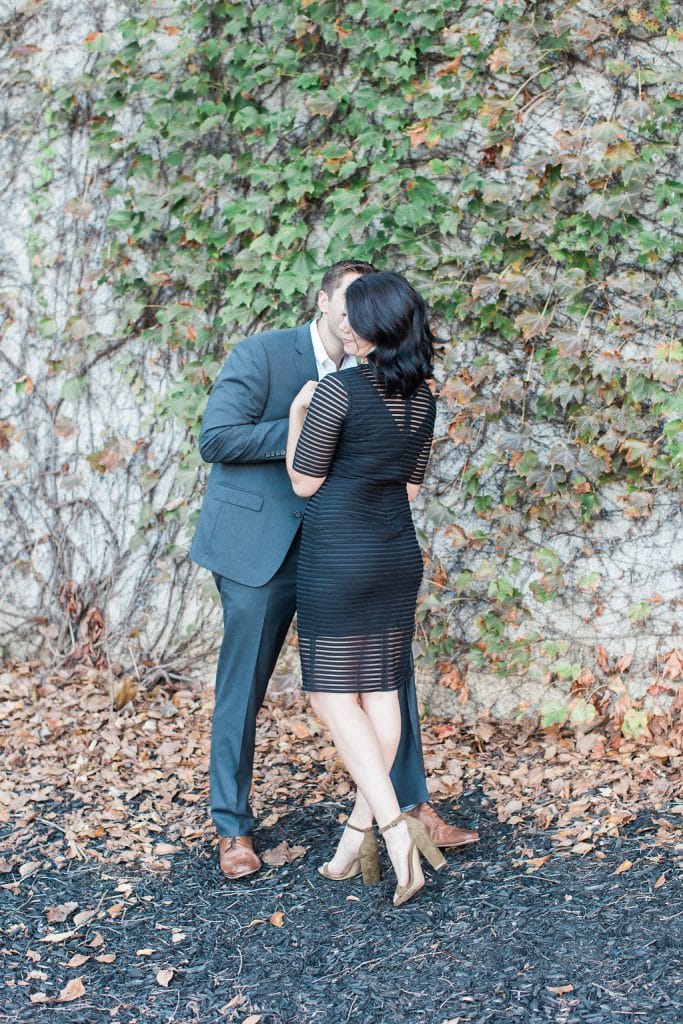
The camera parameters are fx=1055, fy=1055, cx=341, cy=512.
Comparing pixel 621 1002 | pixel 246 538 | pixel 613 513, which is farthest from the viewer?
pixel 613 513

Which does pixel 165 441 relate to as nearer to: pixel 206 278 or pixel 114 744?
pixel 206 278

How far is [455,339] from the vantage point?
169 inches

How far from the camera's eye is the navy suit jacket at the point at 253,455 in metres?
3.20

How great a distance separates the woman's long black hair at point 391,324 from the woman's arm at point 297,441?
0.71ft

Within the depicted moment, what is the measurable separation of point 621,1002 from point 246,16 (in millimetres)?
3950

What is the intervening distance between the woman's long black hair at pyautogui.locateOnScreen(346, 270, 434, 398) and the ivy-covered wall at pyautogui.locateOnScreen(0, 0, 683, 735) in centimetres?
129

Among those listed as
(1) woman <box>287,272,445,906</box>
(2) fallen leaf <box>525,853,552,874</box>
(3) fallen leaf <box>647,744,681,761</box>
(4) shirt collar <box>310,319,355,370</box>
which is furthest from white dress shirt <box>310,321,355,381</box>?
(3) fallen leaf <box>647,744,681,761</box>

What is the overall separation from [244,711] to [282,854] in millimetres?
520

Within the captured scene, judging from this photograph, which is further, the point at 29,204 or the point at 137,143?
the point at 29,204

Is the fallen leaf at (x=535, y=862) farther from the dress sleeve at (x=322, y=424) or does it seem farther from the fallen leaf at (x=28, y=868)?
the fallen leaf at (x=28, y=868)

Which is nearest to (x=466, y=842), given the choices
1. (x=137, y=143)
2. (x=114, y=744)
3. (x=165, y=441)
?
(x=114, y=744)

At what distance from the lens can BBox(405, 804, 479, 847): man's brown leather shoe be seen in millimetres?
3422

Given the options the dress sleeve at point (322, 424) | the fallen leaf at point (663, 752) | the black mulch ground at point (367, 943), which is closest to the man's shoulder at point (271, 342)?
the dress sleeve at point (322, 424)

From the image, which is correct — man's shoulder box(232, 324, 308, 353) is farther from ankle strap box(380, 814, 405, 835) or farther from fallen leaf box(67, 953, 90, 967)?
fallen leaf box(67, 953, 90, 967)
